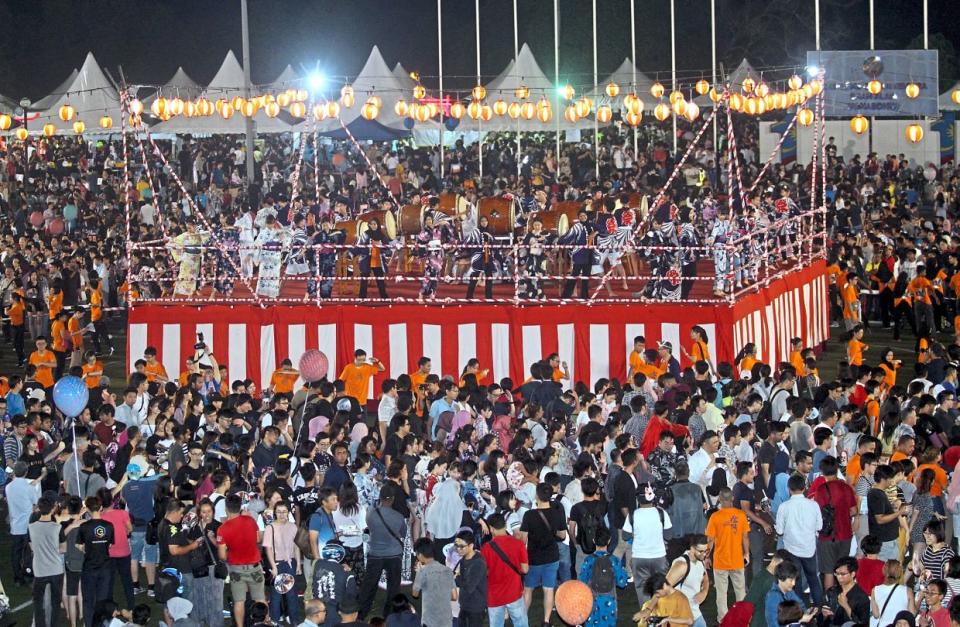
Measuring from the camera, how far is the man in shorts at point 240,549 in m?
12.4

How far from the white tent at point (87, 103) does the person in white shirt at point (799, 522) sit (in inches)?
1236

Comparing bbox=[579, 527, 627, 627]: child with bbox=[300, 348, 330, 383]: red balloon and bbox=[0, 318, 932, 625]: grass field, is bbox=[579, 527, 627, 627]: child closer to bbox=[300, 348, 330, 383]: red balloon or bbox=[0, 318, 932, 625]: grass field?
bbox=[0, 318, 932, 625]: grass field

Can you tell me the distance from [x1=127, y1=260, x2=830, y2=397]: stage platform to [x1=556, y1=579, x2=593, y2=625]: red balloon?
10261 millimetres

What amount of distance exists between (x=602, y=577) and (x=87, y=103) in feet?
108

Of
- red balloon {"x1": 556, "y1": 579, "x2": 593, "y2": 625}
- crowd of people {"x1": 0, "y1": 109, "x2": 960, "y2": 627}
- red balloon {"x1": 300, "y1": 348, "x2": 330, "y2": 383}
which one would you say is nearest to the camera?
red balloon {"x1": 556, "y1": 579, "x2": 593, "y2": 625}

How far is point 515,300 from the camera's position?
21844 millimetres

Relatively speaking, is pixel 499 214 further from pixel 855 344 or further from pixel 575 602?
pixel 575 602

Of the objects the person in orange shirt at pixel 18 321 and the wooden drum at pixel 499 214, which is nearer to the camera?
the wooden drum at pixel 499 214

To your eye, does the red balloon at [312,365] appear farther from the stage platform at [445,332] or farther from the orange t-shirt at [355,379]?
the stage platform at [445,332]

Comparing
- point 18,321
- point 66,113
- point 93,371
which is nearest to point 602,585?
point 93,371

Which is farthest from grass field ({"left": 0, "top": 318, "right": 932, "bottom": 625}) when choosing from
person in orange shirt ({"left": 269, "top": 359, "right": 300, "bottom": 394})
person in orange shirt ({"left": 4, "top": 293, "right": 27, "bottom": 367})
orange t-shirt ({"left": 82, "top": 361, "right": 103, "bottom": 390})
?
person in orange shirt ({"left": 269, "top": 359, "right": 300, "bottom": 394})

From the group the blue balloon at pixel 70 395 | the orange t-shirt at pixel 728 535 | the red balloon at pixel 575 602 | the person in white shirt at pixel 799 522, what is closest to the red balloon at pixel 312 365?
the blue balloon at pixel 70 395

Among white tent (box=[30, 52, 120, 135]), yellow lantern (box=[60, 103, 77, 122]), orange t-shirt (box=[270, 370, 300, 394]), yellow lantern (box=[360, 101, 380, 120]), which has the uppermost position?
white tent (box=[30, 52, 120, 135])

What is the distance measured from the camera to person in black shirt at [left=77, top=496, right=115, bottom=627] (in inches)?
492
